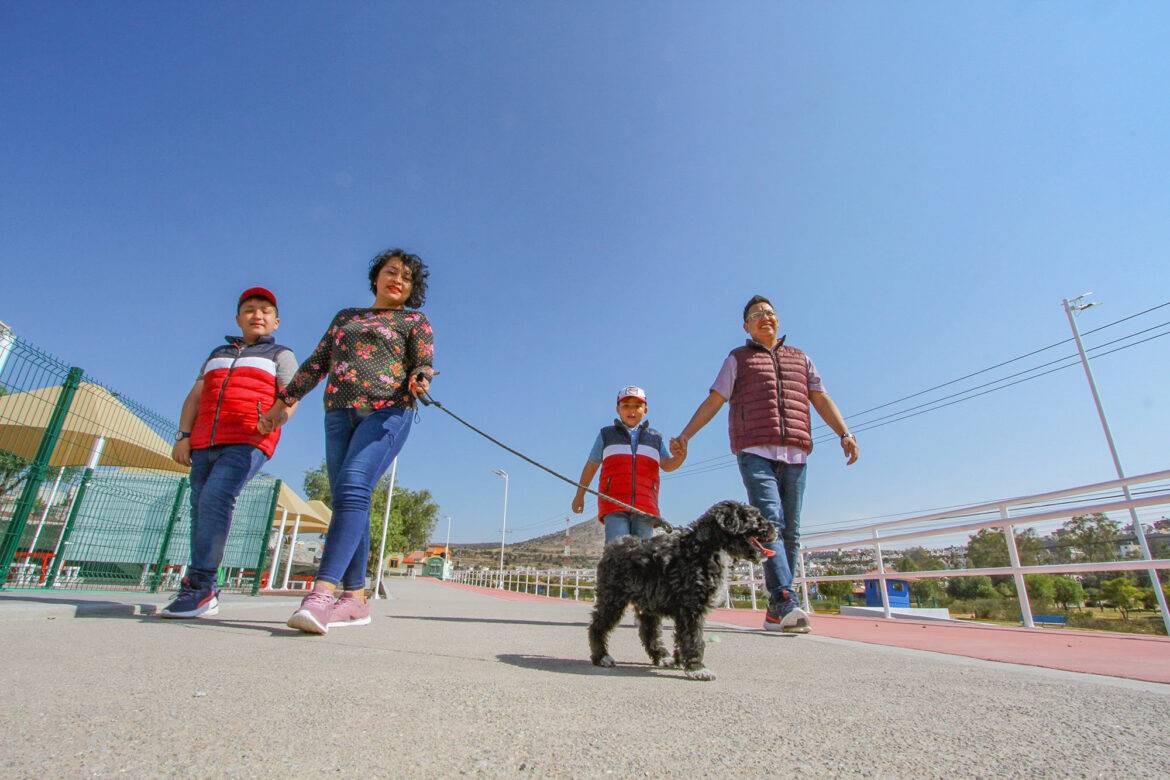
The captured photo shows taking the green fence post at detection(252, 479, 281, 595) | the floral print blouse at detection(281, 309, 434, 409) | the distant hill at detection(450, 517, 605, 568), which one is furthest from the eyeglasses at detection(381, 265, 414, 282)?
the distant hill at detection(450, 517, 605, 568)

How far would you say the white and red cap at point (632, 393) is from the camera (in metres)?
5.00

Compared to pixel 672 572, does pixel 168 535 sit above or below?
above

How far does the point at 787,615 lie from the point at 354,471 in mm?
3089

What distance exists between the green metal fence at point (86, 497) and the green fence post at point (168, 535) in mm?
13

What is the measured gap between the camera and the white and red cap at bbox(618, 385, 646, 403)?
16.4ft

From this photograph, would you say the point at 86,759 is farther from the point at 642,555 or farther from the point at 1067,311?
the point at 1067,311

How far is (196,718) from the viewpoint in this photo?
1.17 meters

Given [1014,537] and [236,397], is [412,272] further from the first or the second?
[1014,537]

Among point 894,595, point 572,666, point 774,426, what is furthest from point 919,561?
point 572,666

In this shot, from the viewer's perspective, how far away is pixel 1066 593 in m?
12.4

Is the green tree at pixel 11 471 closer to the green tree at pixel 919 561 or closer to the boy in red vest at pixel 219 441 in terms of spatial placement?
the boy in red vest at pixel 219 441

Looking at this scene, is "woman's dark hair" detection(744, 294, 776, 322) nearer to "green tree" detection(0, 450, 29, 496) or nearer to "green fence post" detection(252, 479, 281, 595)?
"green tree" detection(0, 450, 29, 496)

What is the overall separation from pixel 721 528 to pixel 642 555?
0.40 m

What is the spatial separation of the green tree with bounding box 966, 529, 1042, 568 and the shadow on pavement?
4520 millimetres
